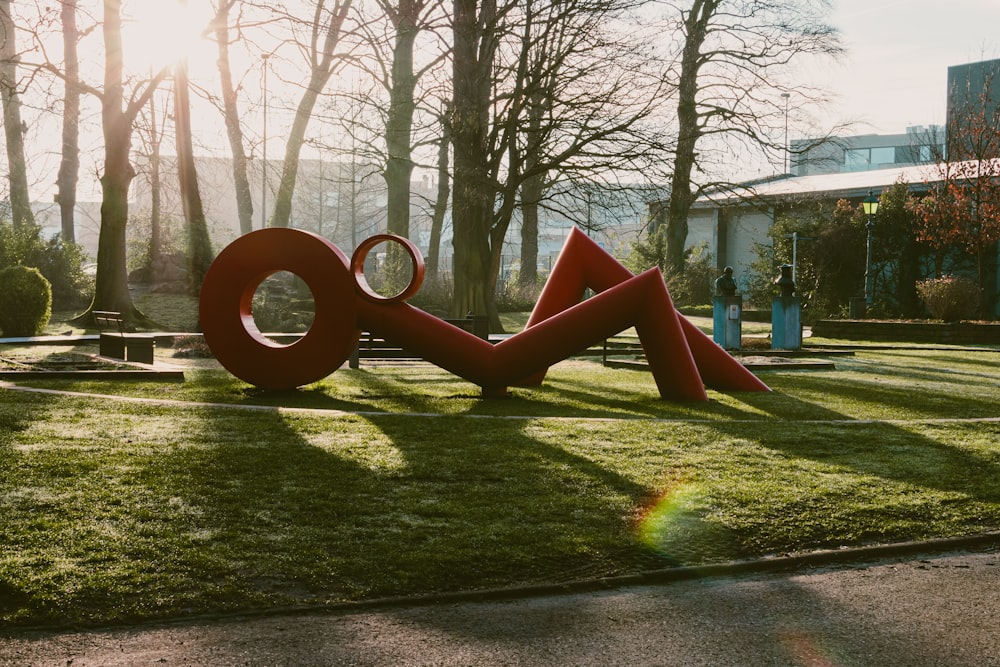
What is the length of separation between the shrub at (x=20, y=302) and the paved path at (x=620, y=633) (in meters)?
20.7

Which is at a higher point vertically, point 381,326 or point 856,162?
point 856,162

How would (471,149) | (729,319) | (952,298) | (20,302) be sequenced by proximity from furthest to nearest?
(952,298) < (471,149) < (20,302) < (729,319)

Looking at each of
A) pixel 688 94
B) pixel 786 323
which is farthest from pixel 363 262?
pixel 688 94

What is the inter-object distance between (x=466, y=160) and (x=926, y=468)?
17.7 metres

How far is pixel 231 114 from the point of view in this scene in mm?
28719

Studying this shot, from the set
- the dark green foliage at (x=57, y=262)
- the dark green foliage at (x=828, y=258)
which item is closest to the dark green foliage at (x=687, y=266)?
the dark green foliage at (x=828, y=258)

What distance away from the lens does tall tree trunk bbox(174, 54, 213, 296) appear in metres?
26.7

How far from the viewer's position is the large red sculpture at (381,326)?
1134cm

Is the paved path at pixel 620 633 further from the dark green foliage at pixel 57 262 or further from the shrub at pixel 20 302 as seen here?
the dark green foliage at pixel 57 262

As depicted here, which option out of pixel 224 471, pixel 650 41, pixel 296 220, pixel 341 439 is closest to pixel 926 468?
pixel 341 439

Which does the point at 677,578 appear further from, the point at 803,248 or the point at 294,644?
the point at 803,248

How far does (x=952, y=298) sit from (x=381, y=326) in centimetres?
2112

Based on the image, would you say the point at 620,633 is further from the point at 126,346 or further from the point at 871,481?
the point at 126,346

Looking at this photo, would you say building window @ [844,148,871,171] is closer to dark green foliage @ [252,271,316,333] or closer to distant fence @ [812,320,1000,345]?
distant fence @ [812,320,1000,345]
